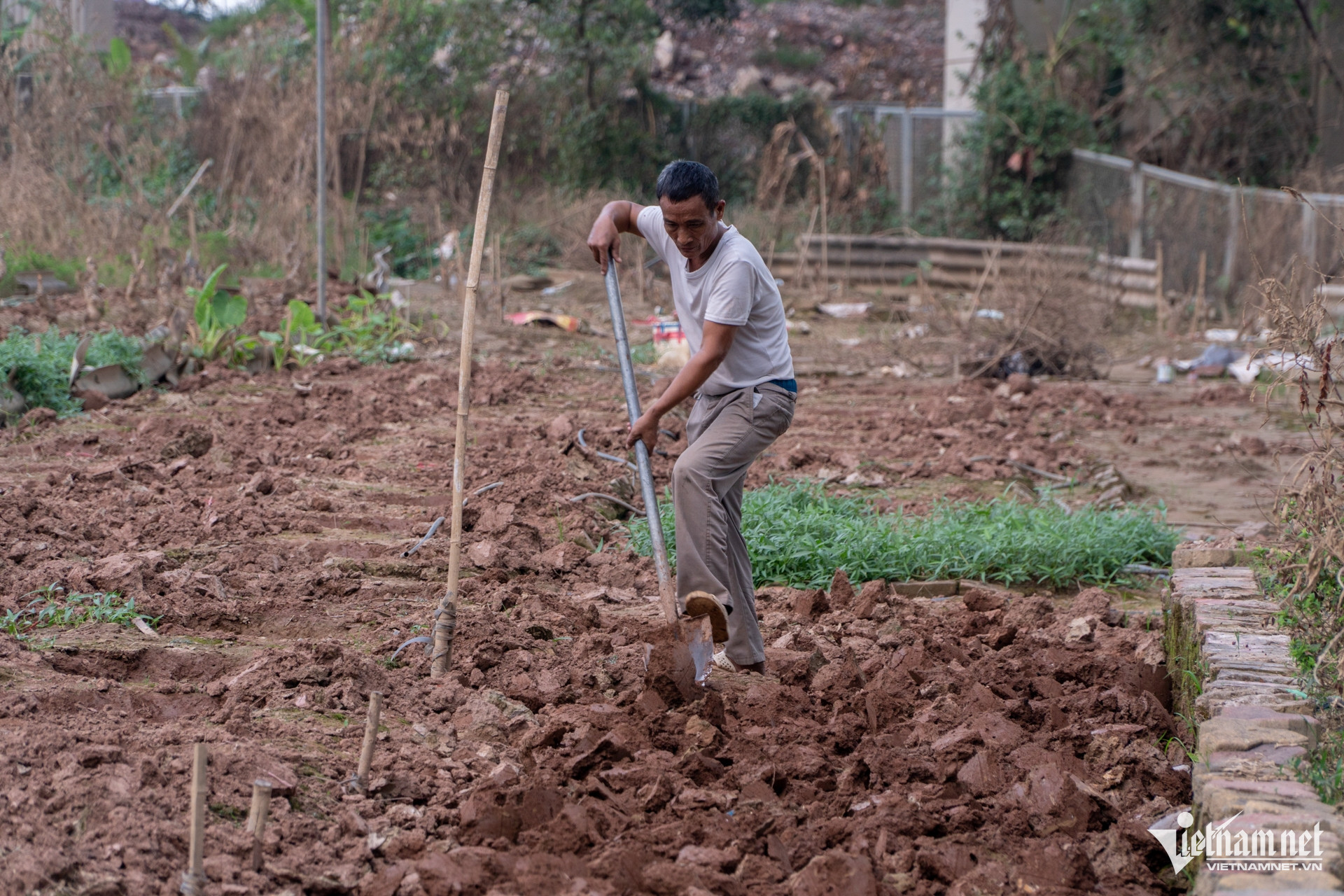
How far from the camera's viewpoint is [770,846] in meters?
2.61

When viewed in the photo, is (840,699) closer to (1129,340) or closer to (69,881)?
(69,881)

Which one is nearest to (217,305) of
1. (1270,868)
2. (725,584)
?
(725,584)

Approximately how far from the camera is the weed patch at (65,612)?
3676 mm

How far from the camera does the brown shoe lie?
11.6 ft

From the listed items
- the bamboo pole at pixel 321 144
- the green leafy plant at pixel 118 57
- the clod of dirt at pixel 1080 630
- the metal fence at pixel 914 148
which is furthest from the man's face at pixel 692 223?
the green leafy plant at pixel 118 57

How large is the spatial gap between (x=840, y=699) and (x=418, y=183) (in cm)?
1410

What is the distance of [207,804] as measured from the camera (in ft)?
8.51

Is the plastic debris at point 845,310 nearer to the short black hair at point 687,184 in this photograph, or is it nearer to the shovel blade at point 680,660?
the short black hair at point 687,184

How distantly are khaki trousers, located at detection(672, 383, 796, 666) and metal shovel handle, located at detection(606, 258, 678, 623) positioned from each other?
49mm

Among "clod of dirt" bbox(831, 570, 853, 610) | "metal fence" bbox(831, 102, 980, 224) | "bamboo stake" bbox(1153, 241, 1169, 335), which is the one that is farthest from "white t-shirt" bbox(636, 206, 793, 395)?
"metal fence" bbox(831, 102, 980, 224)

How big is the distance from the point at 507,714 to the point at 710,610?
0.67 meters

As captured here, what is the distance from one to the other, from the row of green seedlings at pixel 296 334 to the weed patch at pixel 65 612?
4475 mm

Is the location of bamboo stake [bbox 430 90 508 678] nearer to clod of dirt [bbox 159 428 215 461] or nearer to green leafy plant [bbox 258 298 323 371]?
clod of dirt [bbox 159 428 215 461]

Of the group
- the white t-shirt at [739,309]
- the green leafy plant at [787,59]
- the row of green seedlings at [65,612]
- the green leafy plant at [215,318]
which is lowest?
the row of green seedlings at [65,612]
